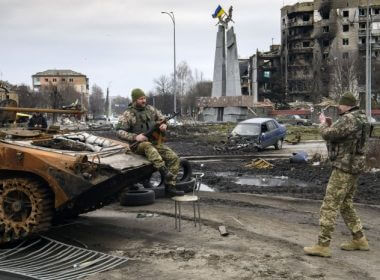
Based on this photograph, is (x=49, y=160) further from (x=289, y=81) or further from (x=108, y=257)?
(x=289, y=81)

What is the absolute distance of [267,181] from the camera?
51.6 ft

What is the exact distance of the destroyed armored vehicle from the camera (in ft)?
24.0

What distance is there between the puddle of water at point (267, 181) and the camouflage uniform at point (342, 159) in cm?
772

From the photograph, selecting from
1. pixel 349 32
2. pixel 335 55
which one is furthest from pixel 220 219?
pixel 349 32

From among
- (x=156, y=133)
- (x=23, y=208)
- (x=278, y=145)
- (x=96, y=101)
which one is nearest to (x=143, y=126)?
(x=156, y=133)

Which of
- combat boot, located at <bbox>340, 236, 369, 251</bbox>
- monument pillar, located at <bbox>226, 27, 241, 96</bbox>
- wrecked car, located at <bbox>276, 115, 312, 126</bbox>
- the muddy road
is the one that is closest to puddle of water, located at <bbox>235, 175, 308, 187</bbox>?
the muddy road

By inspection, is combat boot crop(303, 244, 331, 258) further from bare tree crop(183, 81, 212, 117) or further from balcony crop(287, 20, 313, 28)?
balcony crop(287, 20, 313, 28)

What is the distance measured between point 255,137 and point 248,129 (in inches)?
31.4

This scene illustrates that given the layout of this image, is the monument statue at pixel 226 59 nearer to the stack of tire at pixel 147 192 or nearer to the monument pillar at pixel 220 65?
the monument pillar at pixel 220 65

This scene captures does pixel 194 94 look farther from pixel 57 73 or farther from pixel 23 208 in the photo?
pixel 23 208

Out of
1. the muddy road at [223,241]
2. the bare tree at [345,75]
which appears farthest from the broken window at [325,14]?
the muddy road at [223,241]

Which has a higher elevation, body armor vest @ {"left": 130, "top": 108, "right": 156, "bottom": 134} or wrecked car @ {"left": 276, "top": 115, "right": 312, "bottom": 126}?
body armor vest @ {"left": 130, "top": 108, "right": 156, "bottom": 134}

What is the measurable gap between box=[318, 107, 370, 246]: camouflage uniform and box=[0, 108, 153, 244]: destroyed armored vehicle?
2600 millimetres

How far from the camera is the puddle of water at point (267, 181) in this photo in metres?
15.0
